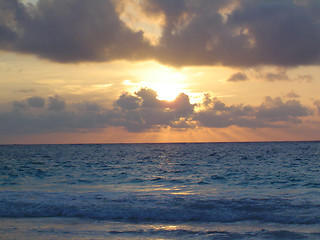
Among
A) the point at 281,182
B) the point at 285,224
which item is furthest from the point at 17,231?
the point at 281,182

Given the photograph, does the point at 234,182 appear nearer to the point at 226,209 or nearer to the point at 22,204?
the point at 226,209

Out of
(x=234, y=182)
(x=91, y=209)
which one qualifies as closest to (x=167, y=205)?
(x=91, y=209)

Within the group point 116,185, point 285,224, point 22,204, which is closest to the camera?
point 285,224

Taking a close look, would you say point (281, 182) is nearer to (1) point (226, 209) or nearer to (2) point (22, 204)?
(1) point (226, 209)

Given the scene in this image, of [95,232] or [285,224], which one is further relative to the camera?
[285,224]

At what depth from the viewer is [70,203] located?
68.4 feet

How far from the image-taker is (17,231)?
14664mm

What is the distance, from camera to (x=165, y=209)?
1950cm

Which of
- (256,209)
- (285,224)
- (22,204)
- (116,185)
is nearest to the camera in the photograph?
(285,224)

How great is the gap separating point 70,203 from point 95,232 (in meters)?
6.82

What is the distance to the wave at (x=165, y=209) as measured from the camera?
1786 centimetres

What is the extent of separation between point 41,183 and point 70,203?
12.7 meters

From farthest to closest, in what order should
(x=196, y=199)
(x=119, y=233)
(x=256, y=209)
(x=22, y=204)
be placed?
1. (x=196, y=199)
2. (x=22, y=204)
3. (x=256, y=209)
4. (x=119, y=233)

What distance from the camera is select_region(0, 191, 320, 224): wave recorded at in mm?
17859
